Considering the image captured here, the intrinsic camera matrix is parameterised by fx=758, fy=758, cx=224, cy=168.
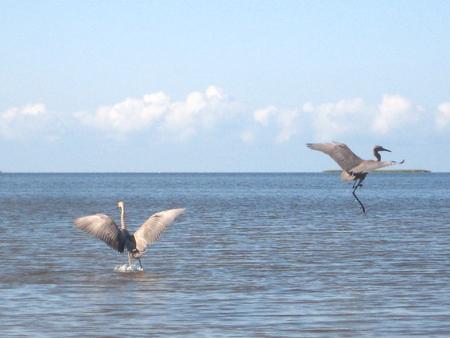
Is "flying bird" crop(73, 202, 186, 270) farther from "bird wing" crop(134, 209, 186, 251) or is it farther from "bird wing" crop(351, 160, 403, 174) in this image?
"bird wing" crop(351, 160, 403, 174)

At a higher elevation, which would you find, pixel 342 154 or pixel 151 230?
pixel 342 154

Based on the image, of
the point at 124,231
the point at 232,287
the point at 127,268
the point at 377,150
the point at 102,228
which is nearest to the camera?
the point at 232,287

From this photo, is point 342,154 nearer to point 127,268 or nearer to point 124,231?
point 124,231

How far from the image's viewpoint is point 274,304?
12914 mm

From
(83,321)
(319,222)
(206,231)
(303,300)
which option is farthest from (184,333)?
(319,222)

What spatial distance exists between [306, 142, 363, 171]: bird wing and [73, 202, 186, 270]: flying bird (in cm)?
374

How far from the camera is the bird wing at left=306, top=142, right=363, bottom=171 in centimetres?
1786

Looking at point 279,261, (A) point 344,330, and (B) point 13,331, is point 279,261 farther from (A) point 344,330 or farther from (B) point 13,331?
(B) point 13,331

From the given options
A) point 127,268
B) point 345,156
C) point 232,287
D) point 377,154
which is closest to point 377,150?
point 377,154

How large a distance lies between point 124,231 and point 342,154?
539cm

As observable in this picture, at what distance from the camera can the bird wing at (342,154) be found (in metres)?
17.9

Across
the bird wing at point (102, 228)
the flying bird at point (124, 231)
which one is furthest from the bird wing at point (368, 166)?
the bird wing at point (102, 228)

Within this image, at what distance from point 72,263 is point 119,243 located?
254 centimetres

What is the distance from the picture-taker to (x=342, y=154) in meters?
17.9
